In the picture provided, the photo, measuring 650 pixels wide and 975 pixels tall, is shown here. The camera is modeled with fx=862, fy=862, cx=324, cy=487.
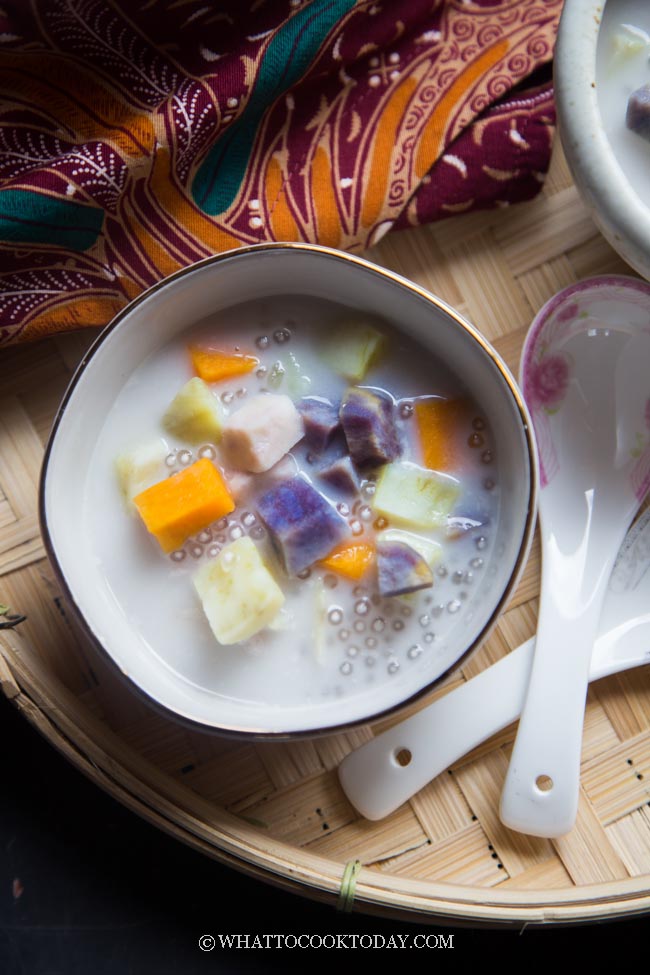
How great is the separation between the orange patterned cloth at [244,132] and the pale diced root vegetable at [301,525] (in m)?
0.29

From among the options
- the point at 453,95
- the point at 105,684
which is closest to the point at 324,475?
the point at 105,684

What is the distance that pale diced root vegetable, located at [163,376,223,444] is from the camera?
760mm

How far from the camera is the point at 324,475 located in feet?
2.49

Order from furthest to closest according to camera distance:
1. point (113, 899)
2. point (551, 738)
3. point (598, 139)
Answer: point (113, 899) < point (551, 738) < point (598, 139)

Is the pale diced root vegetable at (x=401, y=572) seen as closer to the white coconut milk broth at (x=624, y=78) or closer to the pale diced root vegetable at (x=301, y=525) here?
the pale diced root vegetable at (x=301, y=525)

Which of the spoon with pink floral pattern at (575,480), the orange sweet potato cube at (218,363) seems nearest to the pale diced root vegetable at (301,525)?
the orange sweet potato cube at (218,363)

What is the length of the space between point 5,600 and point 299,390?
359mm

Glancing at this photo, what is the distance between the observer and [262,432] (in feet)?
2.41

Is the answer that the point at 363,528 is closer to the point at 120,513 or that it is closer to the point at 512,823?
the point at 120,513

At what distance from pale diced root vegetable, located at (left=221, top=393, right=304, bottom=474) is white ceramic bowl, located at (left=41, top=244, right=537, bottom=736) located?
0.36 ft

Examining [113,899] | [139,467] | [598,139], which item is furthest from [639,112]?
[113,899]

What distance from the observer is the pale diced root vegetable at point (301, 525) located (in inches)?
28.4

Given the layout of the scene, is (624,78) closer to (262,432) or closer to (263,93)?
(263,93)

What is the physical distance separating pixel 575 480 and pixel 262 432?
34 centimetres
